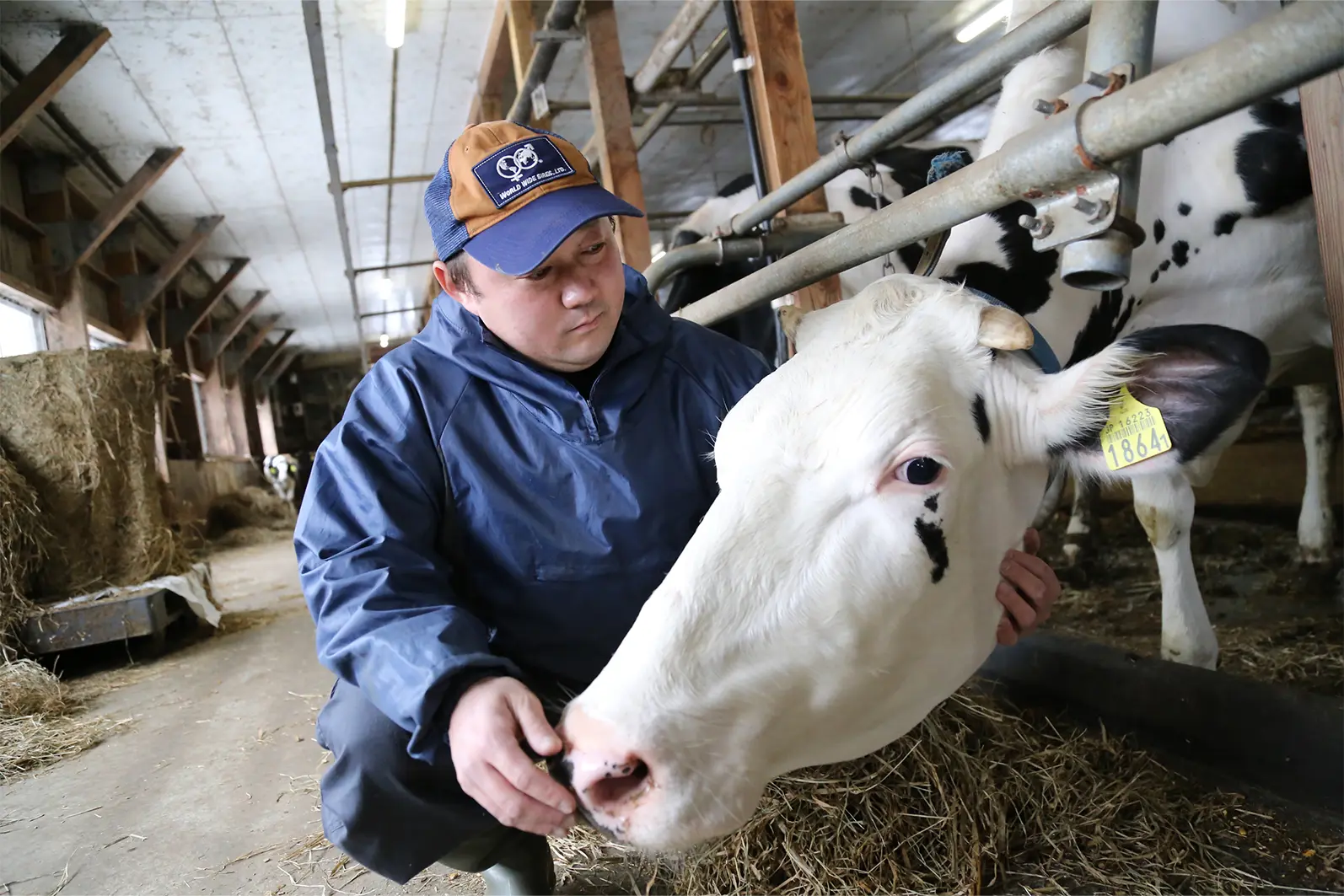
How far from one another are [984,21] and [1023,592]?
27.9 ft

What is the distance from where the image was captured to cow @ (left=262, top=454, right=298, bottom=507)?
18.9m

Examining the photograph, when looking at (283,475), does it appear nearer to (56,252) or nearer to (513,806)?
(56,252)

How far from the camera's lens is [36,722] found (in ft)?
14.0

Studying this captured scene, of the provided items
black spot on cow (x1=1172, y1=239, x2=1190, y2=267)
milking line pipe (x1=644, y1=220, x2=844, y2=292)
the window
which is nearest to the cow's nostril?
milking line pipe (x1=644, y1=220, x2=844, y2=292)

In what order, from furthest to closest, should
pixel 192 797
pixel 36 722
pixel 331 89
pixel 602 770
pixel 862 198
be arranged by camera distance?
pixel 331 89
pixel 862 198
pixel 36 722
pixel 192 797
pixel 602 770

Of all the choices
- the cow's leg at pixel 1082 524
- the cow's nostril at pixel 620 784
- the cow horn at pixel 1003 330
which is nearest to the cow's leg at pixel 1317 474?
the cow's leg at pixel 1082 524

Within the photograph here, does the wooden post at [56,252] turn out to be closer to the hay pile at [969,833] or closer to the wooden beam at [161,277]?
the wooden beam at [161,277]

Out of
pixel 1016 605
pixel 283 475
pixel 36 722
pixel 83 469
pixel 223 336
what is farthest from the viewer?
pixel 283 475

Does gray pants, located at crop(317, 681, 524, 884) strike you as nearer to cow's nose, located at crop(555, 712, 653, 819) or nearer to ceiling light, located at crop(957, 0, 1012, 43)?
cow's nose, located at crop(555, 712, 653, 819)

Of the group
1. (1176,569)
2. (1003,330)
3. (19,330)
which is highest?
(19,330)

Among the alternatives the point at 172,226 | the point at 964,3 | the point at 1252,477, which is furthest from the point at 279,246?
the point at 1252,477

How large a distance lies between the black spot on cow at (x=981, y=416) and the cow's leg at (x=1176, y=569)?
52.0 inches

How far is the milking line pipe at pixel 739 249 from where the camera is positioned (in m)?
2.94

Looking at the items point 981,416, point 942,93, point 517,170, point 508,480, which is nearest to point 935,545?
point 981,416
